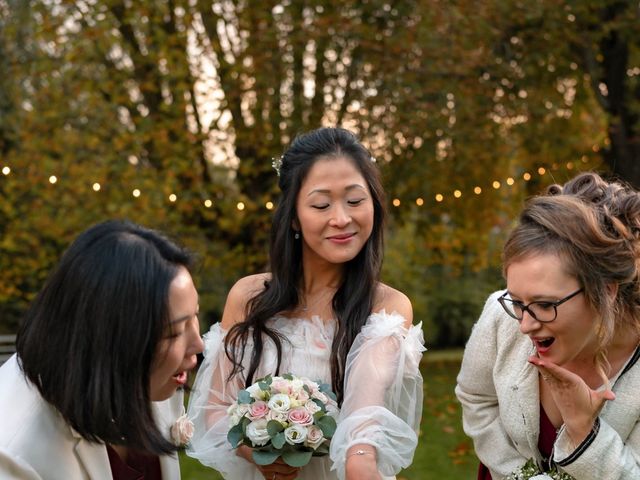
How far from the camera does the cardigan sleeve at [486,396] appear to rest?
→ 10.8 feet

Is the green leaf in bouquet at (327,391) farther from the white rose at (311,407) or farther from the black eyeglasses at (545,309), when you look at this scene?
the black eyeglasses at (545,309)

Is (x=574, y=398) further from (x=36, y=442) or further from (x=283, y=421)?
(x=36, y=442)

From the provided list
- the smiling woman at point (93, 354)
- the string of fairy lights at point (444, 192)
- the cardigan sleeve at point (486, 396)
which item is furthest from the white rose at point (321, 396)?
the string of fairy lights at point (444, 192)

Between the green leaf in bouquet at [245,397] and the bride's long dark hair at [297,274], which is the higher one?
the bride's long dark hair at [297,274]

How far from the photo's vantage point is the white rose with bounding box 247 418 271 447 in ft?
11.1

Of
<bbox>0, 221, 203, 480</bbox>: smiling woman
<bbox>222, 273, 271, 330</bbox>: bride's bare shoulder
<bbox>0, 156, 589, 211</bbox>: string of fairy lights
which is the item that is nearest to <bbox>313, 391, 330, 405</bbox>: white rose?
<bbox>222, 273, 271, 330</bbox>: bride's bare shoulder

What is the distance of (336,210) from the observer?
3.71 metres

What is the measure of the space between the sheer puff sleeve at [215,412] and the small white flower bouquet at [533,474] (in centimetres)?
119

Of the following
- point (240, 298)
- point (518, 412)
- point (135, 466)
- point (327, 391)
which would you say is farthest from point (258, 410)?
point (518, 412)

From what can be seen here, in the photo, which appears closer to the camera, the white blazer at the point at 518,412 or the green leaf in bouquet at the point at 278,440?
the white blazer at the point at 518,412

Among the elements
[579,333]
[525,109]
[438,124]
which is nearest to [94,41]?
[438,124]

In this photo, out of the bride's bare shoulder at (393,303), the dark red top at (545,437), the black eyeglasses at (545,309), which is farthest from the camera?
the bride's bare shoulder at (393,303)

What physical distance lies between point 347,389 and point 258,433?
1.36 ft

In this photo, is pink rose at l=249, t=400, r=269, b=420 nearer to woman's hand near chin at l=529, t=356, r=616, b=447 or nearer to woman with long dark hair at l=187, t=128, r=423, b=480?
woman with long dark hair at l=187, t=128, r=423, b=480
